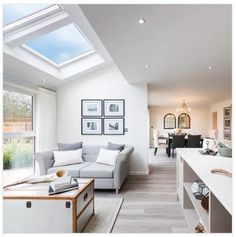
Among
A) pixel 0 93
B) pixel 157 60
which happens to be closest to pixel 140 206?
pixel 157 60

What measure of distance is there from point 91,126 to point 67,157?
4.38 ft

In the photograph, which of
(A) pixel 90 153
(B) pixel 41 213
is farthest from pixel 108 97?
(B) pixel 41 213

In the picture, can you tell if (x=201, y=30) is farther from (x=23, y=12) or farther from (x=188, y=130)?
(x=188, y=130)

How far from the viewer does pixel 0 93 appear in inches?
43.8

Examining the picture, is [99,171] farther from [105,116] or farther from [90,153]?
[105,116]

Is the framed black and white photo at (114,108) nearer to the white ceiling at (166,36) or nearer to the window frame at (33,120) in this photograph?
the white ceiling at (166,36)

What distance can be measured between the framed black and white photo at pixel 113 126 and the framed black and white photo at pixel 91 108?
0.86 feet

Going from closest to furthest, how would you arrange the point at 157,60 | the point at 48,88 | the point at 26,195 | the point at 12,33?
the point at 26,195 → the point at 12,33 → the point at 157,60 → the point at 48,88

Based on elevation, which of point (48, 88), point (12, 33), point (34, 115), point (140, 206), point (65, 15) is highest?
point (65, 15)

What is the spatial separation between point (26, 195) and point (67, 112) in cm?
351

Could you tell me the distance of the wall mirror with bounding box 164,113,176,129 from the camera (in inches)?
483

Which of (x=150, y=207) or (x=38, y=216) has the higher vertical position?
(x=38, y=216)

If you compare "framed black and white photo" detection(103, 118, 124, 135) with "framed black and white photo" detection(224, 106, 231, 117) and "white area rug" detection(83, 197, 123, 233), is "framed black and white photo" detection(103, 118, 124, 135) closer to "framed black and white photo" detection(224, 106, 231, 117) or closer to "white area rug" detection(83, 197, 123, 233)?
"white area rug" detection(83, 197, 123, 233)

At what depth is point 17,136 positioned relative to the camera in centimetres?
440
